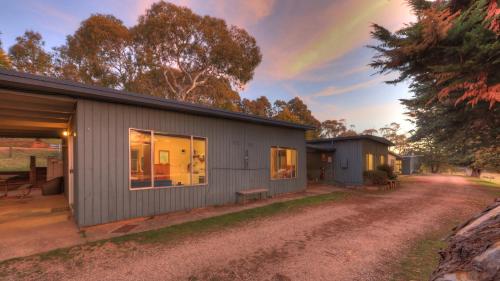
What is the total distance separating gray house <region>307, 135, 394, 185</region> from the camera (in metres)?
14.7

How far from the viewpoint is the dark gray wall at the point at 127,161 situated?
5531mm

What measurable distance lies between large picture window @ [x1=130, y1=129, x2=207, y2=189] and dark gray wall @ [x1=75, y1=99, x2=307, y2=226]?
0.63 ft

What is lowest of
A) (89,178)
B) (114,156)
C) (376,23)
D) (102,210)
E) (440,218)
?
(440,218)

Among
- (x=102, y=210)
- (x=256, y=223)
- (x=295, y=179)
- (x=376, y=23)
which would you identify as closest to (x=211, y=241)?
(x=256, y=223)

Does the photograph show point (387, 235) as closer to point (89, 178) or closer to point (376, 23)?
point (376, 23)

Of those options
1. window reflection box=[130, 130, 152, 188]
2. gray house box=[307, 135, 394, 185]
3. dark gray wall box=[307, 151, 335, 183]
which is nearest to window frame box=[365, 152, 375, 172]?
gray house box=[307, 135, 394, 185]

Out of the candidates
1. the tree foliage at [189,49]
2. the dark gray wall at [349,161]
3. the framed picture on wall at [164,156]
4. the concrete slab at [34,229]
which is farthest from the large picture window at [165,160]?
the tree foliage at [189,49]

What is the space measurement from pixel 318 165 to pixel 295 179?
6175 mm

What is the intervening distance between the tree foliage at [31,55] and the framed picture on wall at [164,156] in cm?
1740

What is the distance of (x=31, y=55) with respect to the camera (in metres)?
17.5

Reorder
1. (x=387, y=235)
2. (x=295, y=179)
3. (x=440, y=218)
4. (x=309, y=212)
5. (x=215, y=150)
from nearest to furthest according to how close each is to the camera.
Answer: (x=387, y=235) < (x=440, y=218) < (x=309, y=212) < (x=215, y=150) < (x=295, y=179)

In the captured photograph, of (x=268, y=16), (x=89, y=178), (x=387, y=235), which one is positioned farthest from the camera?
(x=268, y=16)

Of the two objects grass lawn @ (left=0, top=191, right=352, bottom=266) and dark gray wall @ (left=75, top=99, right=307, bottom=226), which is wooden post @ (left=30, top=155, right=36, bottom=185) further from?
grass lawn @ (left=0, top=191, right=352, bottom=266)

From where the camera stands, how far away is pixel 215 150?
826 cm
